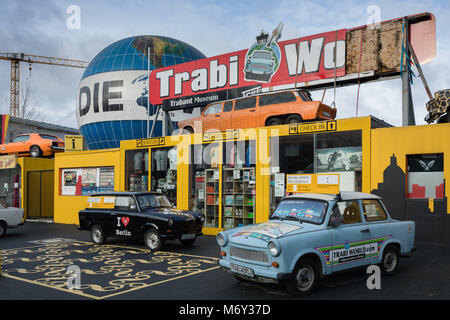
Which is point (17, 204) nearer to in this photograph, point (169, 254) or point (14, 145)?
point (14, 145)

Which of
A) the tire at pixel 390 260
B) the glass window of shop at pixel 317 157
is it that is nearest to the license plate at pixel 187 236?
the glass window of shop at pixel 317 157

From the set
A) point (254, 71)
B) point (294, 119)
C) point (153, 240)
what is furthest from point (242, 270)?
point (254, 71)

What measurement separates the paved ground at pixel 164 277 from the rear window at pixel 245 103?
232 inches

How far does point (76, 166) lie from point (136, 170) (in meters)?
4.42

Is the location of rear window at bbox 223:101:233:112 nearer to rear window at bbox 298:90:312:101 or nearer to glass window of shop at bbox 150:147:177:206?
glass window of shop at bbox 150:147:177:206

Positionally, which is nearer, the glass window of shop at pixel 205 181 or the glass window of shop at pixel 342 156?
the glass window of shop at pixel 342 156

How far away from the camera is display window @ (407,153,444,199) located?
35.4 ft

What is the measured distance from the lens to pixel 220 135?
48.0ft

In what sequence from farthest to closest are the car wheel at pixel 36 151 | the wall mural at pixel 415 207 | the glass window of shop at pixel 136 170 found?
the car wheel at pixel 36 151, the glass window of shop at pixel 136 170, the wall mural at pixel 415 207

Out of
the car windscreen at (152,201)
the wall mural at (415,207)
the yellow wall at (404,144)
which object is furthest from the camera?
the car windscreen at (152,201)

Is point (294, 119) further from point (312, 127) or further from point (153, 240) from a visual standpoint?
point (153, 240)

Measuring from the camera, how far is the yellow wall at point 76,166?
1783 centimetres

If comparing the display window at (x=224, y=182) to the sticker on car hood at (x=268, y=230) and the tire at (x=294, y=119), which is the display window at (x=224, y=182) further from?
the sticker on car hood at (x=268, y=230)

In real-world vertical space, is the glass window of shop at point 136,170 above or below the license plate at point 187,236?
above
